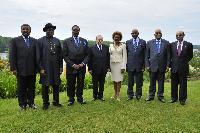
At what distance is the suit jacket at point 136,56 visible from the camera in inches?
489

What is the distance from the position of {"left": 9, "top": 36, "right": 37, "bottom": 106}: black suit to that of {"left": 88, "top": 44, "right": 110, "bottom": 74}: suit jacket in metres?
2.05

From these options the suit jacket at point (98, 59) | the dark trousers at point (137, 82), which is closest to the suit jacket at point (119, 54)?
the suit jacket at point (98, 59)

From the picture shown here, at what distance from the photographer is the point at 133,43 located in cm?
1243

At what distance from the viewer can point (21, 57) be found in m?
10.6

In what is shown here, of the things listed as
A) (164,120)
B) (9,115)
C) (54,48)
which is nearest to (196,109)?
(164,120)

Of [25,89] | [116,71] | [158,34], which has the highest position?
[158,34]

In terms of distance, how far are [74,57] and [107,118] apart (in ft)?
8.16

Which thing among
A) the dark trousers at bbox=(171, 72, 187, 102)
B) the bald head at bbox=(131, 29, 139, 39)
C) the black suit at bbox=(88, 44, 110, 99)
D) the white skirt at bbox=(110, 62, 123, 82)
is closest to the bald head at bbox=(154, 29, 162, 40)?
the bald head at bbox=(131, 29, 139, 39)

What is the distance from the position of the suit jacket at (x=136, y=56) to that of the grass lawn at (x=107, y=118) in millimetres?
1065

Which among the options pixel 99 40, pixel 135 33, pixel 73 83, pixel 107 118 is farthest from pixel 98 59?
pixel 107 118

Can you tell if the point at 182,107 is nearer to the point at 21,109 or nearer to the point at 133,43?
the point at 133,43

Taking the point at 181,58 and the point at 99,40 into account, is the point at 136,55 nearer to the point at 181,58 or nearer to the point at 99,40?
the point at 99,40

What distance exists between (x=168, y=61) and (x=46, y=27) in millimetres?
3817

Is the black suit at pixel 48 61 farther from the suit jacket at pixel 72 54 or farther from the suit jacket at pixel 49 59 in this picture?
the suit jacket at pixel 72 54
